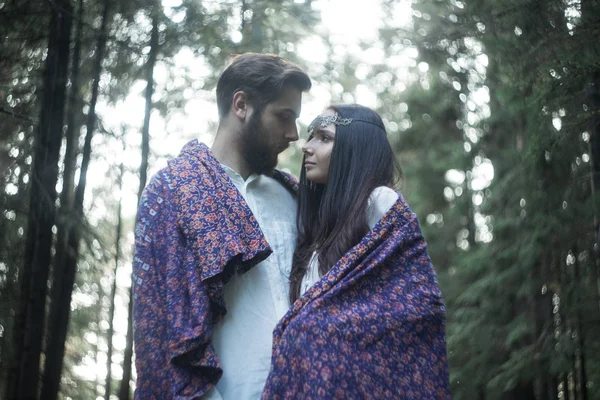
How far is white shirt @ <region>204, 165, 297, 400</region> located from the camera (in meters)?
2.53

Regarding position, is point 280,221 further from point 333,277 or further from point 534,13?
point 534,13

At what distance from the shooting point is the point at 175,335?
2354 millimetres

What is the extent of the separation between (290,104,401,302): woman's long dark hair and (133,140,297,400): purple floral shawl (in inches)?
10.9

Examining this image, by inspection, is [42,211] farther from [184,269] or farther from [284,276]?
[284,276]

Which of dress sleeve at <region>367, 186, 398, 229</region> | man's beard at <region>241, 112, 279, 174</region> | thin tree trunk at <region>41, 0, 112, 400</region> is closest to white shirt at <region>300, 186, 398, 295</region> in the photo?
dress sleeve at <region>367, 186, 398, 229</region>

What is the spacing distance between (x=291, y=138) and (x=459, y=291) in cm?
633

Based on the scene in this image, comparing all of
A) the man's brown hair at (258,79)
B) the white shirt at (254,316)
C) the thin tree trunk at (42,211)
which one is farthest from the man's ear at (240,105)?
the thin tree trunk at (42,211)

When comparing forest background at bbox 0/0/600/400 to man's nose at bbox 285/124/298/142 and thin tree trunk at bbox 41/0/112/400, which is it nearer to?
thin tree trunk at bbox 41/0/112/400

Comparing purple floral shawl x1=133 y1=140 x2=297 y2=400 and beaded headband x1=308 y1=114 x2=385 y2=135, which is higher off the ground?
beaded headband x1=308 y1=114 x2=385 y2=135

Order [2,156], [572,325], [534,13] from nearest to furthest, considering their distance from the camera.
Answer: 1. [2,156]
2. [534,13]
3. [572,325]

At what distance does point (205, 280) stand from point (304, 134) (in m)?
6.16

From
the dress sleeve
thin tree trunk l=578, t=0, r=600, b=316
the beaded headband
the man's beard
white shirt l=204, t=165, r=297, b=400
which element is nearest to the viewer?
white shirt l=204, t=165, r=297, b=400

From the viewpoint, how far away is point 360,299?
2391mm

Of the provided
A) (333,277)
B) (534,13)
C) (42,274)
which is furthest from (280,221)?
(534,13)
